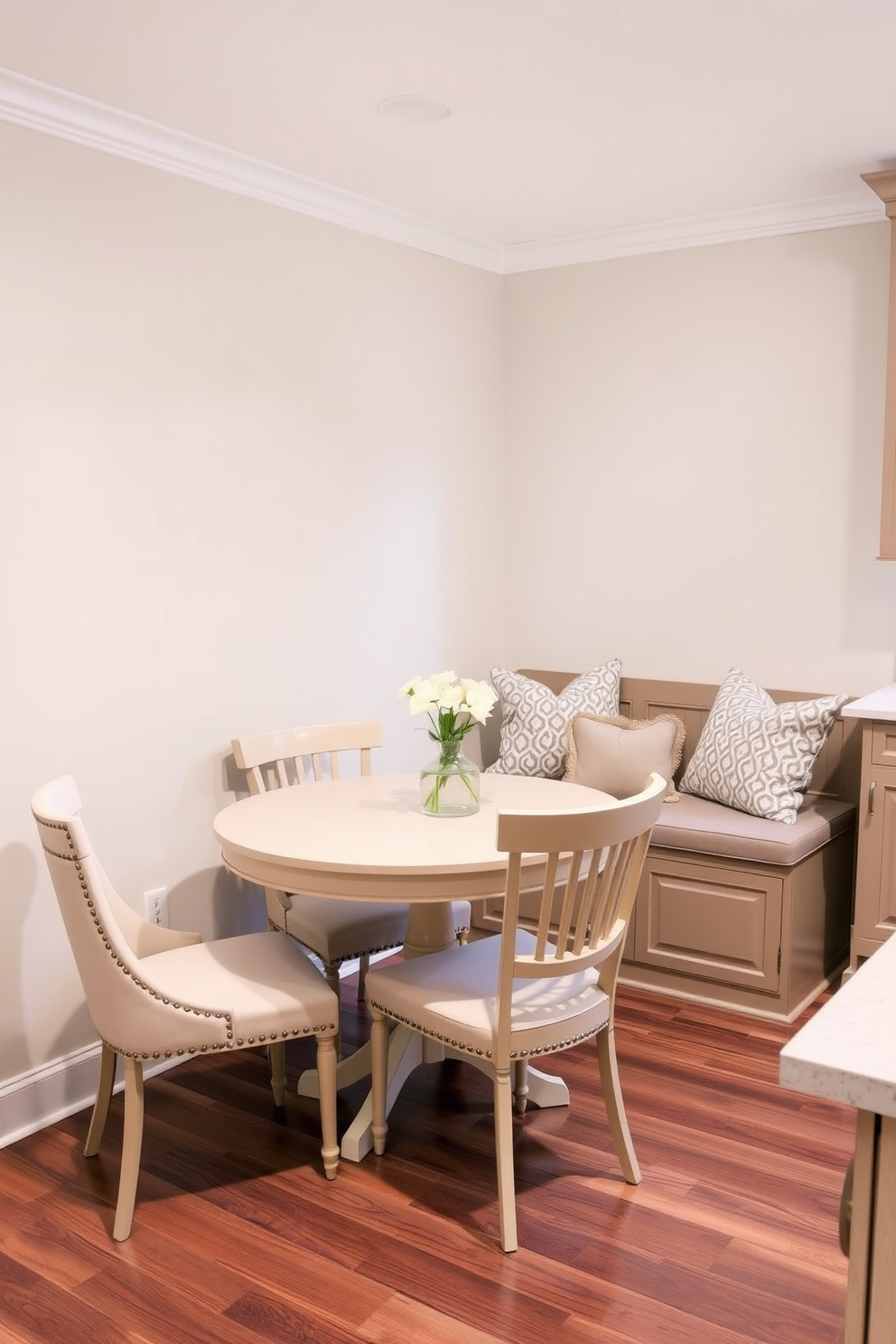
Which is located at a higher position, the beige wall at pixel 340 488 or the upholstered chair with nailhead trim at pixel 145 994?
the beige wall at pixel 340 488

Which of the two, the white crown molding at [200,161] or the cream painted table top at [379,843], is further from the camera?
the white crown molding at [200,161]

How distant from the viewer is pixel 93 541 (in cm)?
301

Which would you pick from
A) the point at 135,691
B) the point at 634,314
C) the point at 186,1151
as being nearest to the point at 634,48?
the point at 634,314

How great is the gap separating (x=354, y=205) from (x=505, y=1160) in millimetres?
2926

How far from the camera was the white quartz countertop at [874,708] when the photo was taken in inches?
134

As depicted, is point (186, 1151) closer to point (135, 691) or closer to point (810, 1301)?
point (135, 691)

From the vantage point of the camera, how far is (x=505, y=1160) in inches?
94.0

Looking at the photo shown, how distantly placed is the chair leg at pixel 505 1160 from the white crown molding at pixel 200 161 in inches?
97.5

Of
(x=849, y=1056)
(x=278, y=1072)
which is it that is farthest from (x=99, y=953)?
(x=849, y=1056)

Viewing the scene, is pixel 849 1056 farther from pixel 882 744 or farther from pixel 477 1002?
pixel 882 744

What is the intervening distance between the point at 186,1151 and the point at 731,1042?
1.58 metres

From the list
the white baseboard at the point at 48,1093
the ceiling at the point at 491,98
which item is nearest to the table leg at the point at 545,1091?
the white baseboard at the point at 48,1093

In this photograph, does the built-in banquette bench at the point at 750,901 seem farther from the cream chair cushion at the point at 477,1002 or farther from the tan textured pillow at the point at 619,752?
the cream chair cushion at the point at 477,1002

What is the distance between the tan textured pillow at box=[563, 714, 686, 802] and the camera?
12.6ft
